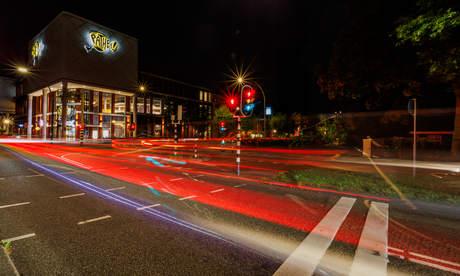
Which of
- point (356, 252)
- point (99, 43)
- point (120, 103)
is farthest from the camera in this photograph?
point (120, 103)

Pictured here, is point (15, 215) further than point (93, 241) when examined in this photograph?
Yes

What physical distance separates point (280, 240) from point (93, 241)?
314 cm

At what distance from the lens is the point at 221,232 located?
398 centimetres

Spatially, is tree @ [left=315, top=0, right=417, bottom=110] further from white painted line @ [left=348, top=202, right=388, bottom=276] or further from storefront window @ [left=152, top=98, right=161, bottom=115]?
storefront window @ [left=152, top=98, right=161, bottom=115]

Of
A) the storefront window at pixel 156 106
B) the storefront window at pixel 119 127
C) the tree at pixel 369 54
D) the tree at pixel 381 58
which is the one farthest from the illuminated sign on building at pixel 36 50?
the tree at pixel 369 54

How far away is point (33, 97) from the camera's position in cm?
5816

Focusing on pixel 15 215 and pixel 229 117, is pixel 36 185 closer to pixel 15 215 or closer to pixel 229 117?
pixel 15 215

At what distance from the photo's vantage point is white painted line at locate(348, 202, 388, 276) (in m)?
2.89

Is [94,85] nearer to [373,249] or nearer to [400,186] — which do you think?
[400,186]

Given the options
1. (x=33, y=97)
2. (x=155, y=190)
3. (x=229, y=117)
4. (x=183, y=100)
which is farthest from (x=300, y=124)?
(x=33, y=97)

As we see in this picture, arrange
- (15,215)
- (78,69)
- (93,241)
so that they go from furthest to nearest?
(78,69), (15,215), (93,241)

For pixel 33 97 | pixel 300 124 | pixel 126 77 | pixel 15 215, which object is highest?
pixel 126 77

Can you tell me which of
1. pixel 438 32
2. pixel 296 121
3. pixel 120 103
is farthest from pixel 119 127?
pixel 438 32

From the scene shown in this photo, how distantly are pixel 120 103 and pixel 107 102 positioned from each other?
10.1 ft
